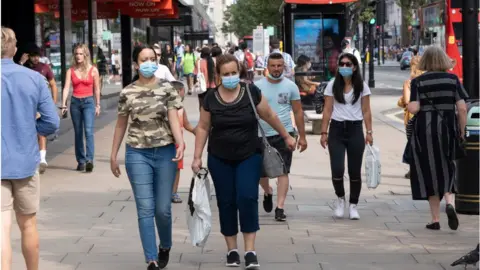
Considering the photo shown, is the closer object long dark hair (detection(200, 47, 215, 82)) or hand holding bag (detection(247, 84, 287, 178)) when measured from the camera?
hand holding bag (detection(247, 84, 287, 178))

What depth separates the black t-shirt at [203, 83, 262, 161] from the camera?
7.12 metres

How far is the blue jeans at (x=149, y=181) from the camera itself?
6914 millimetres

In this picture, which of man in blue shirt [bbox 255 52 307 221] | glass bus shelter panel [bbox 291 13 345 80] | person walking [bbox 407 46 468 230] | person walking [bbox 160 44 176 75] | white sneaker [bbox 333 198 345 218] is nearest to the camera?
person walking [bbox 407 46 468 230]

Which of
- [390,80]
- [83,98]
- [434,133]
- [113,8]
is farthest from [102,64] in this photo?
[390,80]

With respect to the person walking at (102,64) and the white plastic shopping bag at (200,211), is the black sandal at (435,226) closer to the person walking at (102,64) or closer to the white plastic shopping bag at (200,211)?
the white plastic shopping bag at (200,211)

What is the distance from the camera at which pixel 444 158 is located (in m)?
8.73

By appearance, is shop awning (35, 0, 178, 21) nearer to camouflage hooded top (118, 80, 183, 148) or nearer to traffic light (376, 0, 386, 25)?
traffic light (376, 0, 386, 25)

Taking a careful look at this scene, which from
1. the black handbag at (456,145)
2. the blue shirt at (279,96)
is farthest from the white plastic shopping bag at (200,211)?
the black handbag at (456,145)

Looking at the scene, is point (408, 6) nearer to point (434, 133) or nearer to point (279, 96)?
point (279, 96)

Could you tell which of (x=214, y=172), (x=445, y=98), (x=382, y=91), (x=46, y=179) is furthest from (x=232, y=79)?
(x=382, y=91)

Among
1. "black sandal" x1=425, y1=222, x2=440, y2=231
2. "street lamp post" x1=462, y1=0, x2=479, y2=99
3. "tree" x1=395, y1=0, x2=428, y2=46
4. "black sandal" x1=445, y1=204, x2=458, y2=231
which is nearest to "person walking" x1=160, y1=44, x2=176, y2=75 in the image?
"street lamp post" x1=462, y1=0, x2=479, y2=99

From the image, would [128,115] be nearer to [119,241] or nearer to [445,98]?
[119,241]

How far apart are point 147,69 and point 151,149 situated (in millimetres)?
552

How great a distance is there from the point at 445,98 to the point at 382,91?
2697cm
